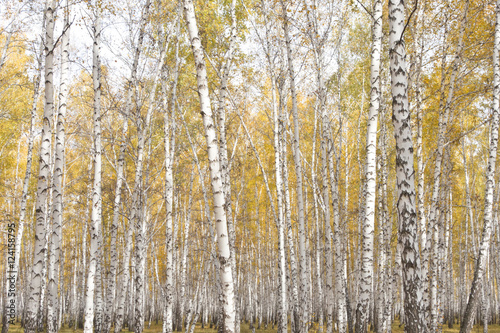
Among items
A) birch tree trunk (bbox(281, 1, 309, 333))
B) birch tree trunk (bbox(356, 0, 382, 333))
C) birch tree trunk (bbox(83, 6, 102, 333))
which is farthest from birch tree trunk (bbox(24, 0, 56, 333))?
birch tree trunk (bbox(356, 0, 382, 333))

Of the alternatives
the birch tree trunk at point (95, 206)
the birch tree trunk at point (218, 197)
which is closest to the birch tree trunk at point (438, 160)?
the birch tree trunk at point (218, 197)

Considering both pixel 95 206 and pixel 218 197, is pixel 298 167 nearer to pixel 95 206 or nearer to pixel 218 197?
pixel 218 197

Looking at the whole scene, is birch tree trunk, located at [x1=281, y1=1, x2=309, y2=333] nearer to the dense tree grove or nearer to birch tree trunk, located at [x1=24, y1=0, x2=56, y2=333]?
the dense tree grove

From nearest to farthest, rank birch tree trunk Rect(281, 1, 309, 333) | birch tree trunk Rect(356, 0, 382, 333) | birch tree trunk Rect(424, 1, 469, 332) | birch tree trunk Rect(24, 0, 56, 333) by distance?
birch tree trunk Rect(24, 0, 56, 333) < birch tree trunk Rect(356, 0, 382, 333) < birch tree trunk Rect(424, 1, 469, 332) < birch tree trunk Rect(281, 1, 309, 333)

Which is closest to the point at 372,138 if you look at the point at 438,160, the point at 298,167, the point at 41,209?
the point at 298,167

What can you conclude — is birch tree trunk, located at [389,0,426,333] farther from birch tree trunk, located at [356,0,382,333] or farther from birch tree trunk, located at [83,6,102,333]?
birch tree trunk, located at [83,6,102,333]

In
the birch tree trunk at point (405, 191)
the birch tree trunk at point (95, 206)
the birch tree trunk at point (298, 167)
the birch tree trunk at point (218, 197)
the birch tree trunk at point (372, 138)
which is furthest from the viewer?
the birch tree trunk at point (298, 167)

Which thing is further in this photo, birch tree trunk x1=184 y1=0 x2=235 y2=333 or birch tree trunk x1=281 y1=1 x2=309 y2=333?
birch tree trunk x1=281 y1=1 x2=309 y2=333

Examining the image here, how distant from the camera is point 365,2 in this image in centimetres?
1292

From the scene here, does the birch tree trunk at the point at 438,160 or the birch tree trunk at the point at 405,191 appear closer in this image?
the birch tree trunk at the point at 405,191

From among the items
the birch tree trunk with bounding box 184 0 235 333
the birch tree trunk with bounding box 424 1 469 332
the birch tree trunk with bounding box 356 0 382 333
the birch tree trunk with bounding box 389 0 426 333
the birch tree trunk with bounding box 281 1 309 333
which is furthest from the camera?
the birch tree trunk with bounding box 281 1 309 333

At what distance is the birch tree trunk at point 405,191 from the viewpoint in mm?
4344

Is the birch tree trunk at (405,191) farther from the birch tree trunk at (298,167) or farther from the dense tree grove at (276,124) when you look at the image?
the birch tree trunk at (298,167)

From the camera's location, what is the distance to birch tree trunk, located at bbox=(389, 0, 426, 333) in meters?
4.34
